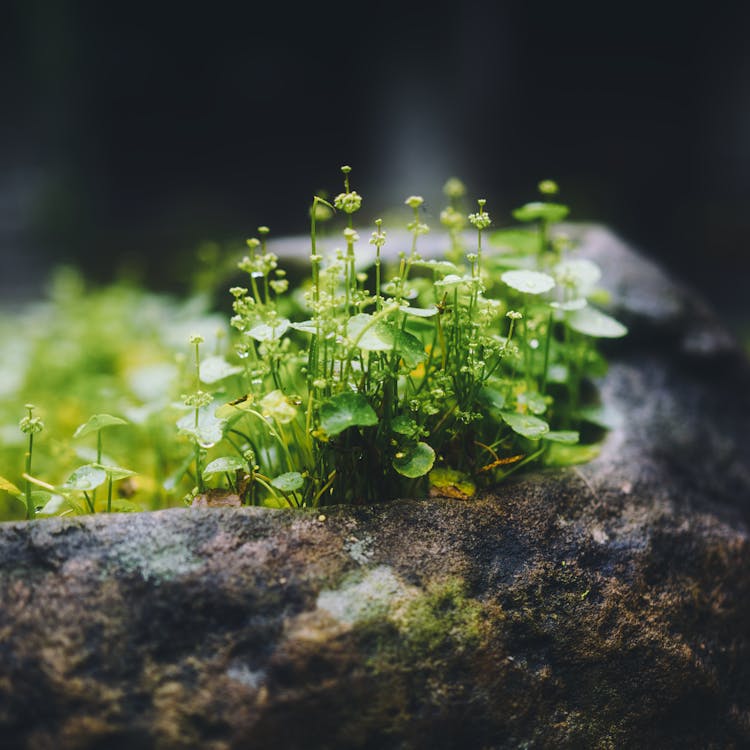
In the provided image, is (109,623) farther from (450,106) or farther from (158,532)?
(450,106)

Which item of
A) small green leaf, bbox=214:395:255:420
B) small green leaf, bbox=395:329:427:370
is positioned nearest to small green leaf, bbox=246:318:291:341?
small green leaf, bbox=214:395:255:420

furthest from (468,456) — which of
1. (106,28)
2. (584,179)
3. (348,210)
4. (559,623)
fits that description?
(106,28)

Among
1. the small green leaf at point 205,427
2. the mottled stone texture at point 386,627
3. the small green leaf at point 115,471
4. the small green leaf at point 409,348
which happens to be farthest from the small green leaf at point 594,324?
the small green leaf at point 115,471

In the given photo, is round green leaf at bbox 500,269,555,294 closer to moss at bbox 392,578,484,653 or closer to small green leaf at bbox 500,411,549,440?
small green leaf at bbox 500,411,549,440

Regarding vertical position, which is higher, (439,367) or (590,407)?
(439,367)

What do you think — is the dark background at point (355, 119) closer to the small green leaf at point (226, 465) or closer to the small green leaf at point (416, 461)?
the small green leaf at point (416, 461)
